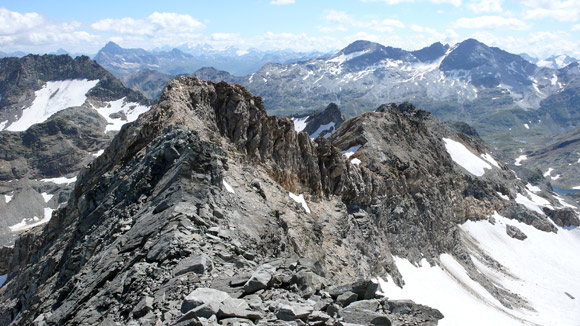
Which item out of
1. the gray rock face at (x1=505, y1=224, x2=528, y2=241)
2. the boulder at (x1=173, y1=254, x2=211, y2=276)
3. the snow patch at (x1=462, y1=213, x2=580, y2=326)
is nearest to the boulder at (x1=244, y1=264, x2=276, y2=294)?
the boulder at (x1=173, y1=254, x2=211, y2=276)

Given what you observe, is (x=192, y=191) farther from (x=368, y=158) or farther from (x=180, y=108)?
(x=368, y=158)

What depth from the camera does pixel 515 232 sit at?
351 feet

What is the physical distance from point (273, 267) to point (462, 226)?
310 feet

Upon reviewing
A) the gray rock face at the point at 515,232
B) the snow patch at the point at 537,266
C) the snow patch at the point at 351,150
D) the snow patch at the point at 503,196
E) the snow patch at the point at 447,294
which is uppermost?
the snow patch at the point at 351,150

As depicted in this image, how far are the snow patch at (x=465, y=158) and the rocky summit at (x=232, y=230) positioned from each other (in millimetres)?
44776

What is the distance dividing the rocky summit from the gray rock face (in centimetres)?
3200

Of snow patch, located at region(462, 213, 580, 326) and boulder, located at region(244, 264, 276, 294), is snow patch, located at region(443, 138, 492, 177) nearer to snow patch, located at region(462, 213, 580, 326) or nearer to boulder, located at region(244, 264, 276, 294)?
snow patch, located at region(462, 213, 580, 326)

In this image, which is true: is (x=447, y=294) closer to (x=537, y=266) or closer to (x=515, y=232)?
(x=537, y=266)

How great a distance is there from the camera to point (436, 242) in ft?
236

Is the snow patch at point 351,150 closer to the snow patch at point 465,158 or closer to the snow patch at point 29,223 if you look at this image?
the snow patch at point 465,158

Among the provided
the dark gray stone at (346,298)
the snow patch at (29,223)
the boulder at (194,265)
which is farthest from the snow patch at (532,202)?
the snow patch at (29,223)

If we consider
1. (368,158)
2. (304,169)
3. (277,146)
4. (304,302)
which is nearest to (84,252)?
(304,302)

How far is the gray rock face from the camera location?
106m

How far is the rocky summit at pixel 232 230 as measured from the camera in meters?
13.8
